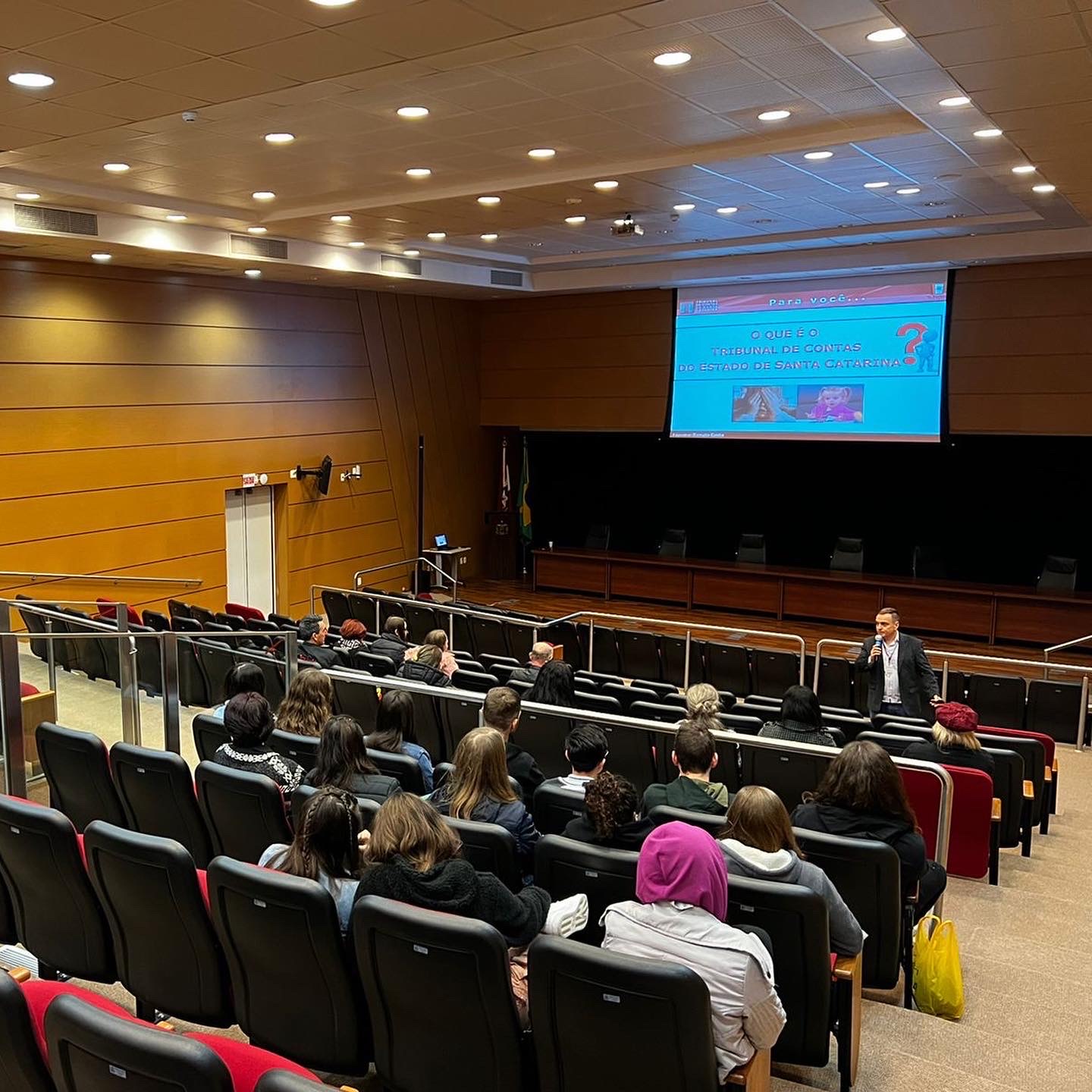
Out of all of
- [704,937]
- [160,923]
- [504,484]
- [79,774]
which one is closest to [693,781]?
[704,937]

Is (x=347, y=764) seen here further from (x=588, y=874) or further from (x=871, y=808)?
(x=871, y=808)

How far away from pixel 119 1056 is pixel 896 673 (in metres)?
6.80

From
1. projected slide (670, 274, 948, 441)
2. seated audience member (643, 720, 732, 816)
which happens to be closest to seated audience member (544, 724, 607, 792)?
seated audience member (643, 720, 732, 816)

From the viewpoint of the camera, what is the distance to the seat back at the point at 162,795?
4.21 m

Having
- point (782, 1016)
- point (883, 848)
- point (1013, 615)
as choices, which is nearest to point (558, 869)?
point (782, 1016)

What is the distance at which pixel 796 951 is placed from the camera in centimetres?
317

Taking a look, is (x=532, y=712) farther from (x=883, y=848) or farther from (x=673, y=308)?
(x=673, y=308)

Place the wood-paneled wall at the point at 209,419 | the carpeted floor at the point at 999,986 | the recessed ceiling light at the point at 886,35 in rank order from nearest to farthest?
the carpeted floor at the point at 999,986
the recessed ceiling light at the point at 886,35
the wood-paneled wall at the point at 209,419

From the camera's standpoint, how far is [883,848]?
12.3 feet

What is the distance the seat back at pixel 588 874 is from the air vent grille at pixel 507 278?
42.6 ft

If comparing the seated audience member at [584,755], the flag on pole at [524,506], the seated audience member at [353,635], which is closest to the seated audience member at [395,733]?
the seated audience member at [584,755]

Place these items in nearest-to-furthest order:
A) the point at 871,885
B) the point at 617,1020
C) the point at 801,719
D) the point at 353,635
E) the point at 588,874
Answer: the point at 617,1020 < the point at 588,874 < the point at 871,885 < the point at 801,719 < the point at 353,635

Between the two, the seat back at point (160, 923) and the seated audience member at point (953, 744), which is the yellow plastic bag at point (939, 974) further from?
the seat back at point (160, 923)

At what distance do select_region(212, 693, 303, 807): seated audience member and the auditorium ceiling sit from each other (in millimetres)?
2746
